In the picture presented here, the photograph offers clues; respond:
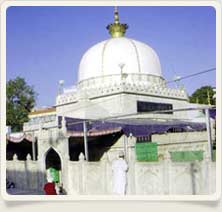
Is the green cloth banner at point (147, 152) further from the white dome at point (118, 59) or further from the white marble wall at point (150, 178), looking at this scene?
the white dome at point (118, 59)

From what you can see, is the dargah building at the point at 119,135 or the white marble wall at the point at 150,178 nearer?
the white marble wall at the point at 150,178

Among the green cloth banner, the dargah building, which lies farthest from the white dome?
the green cloth banner

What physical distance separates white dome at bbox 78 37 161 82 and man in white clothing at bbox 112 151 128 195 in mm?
8616

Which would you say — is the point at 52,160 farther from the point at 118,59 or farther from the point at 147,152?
the point at 118,59

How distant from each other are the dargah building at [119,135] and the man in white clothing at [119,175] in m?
0.31

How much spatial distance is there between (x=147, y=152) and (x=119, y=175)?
1838 mm

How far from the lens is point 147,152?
26.8 ft

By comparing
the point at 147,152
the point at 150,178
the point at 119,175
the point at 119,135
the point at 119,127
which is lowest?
the point at 150,178

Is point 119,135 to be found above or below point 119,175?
above

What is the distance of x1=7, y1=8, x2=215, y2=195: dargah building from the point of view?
6.70 meters

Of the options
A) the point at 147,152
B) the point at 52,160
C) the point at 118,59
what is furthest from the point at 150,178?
the point at 118,59

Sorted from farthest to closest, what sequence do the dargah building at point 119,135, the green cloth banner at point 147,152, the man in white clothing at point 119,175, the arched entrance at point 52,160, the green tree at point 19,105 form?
the green tree at point 19,105, the arched entrance at point 52,160, the green cloth banner at point 147,152, the dargah building at point 119,135, the man in white clothing at point 119,175

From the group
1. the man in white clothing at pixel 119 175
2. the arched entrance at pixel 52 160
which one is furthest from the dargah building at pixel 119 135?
the man in white clothing at pixel 119 175

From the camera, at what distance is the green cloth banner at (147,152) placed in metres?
7.99
